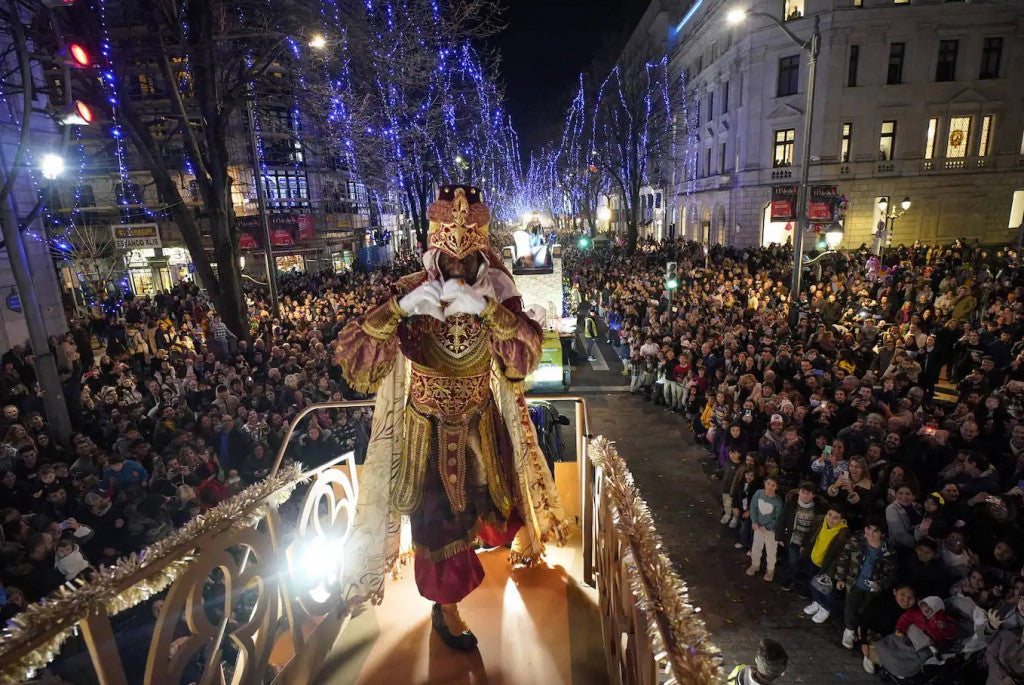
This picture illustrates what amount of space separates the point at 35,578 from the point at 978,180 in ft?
130

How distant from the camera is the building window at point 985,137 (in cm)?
2947

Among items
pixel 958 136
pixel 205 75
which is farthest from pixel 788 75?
pixel 205 75

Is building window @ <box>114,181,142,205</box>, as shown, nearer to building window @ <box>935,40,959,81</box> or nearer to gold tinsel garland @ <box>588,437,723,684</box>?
gold tinsel garland @ <box>588,437,723,684</box>

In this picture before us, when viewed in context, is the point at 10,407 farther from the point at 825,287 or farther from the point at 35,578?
the point at 825,287

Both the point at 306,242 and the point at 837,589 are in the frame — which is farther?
the point at 306,242

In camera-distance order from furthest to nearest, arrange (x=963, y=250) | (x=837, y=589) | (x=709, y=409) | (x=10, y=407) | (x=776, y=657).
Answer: (x=963, y=250) → (x=709, y=409) → (x=10, y=407) → (x=837, y=589) → (x=776, y=657)

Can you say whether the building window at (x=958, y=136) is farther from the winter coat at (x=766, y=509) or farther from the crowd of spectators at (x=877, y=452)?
the winter coat at (x=766, y=509)

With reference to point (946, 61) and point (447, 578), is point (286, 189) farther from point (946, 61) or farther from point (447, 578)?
point (447, 578)

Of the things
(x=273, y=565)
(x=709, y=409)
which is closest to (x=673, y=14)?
(x=709, y=409)

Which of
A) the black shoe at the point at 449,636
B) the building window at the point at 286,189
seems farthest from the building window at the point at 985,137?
the building window at the point at 286,189

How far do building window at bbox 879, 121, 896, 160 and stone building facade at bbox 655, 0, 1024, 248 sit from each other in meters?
0.06

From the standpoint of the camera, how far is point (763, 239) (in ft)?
107

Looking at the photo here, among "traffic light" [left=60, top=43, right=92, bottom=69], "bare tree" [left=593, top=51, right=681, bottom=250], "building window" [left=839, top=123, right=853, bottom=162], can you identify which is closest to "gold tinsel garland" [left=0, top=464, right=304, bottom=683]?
"traffic light" [left=60, top=43, right=92, bottom=69]

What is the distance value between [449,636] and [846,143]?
1367 inches
